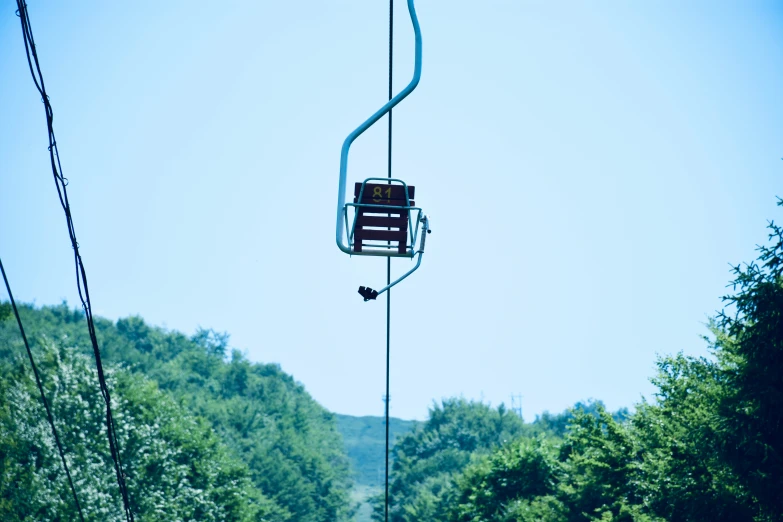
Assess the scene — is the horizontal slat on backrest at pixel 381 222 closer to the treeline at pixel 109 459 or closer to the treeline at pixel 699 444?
the treeline at pixel 699 444

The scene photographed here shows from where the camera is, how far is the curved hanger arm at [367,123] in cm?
887

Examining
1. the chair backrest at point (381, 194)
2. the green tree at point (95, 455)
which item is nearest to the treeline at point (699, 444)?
the chair backrest at point (381, 194)

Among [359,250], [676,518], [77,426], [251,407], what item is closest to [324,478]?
[251,407]

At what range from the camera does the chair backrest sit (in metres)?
9.90

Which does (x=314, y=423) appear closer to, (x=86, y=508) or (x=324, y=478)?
(x=324, y=478)

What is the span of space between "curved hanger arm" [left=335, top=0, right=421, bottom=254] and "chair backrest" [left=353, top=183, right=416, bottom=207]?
529mm

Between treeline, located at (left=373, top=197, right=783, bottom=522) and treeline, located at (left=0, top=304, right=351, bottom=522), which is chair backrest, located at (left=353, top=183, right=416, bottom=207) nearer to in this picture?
treeline, located at (left=373, top=197, right=783, bottom=522)

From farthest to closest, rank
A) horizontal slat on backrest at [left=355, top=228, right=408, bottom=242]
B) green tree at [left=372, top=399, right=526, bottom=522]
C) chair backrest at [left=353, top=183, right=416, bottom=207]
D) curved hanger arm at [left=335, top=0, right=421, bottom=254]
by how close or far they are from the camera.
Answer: green tree at [left=372, top=399, right=526, bottom=522]
chair backrest at [left=353, top=183, right=416, bottom=207]
horizontal slat on backrest at [left=355, top=228, right=408, bottom=242]
curved hanger arm at [left=335, top=0, right=421, bottom=254]

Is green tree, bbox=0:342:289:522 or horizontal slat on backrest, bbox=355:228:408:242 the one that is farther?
green tree, bbox=0:342:289:522

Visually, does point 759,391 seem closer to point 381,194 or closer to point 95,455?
point 381,194

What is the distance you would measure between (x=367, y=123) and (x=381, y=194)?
110 cm

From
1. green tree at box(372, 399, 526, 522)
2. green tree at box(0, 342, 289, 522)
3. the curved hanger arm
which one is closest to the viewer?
the curved hanger arm

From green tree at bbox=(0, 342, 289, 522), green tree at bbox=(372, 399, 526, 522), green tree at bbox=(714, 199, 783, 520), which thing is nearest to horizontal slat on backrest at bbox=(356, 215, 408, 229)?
green tree at bbox=(714, 199, 783, 520)

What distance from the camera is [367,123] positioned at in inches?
360
